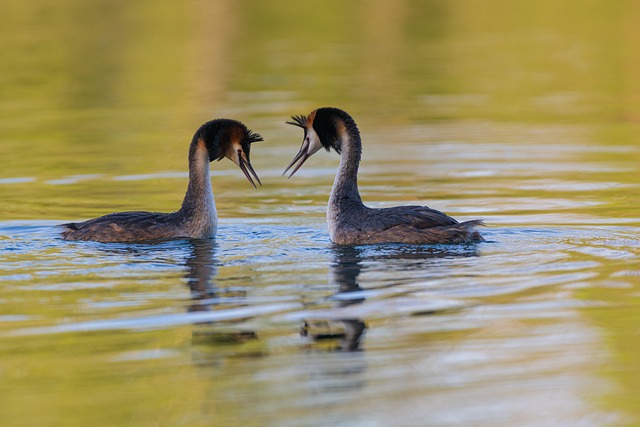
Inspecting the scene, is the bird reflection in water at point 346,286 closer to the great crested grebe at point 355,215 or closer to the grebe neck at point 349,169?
the great crested grebe at point 355,215

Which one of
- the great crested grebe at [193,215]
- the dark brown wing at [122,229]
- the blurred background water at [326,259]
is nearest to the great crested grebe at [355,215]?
the blurred background water at [326,259]

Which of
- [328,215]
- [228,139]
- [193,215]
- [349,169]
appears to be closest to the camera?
[328,215]

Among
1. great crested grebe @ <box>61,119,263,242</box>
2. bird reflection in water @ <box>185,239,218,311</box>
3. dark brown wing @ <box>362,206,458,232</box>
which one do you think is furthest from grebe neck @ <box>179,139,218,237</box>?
dark brown wing @ <box>362,206,458,232</box>

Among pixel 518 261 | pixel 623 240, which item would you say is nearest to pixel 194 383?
pixel 518 261

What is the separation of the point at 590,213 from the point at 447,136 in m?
6.95

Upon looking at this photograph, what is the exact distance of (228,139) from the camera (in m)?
14.0

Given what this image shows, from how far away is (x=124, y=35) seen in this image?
126ft

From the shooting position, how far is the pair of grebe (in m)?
12.6

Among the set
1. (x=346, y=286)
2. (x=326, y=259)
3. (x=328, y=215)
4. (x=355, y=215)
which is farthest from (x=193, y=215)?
(x=346, y=286)

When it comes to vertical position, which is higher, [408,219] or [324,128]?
[324,128]

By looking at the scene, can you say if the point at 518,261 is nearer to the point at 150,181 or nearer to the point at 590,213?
the point at 590,213

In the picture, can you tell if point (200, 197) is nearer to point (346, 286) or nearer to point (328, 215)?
point (328, 215)

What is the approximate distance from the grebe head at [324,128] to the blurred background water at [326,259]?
36.7 inches

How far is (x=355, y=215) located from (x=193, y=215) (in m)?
1.77
